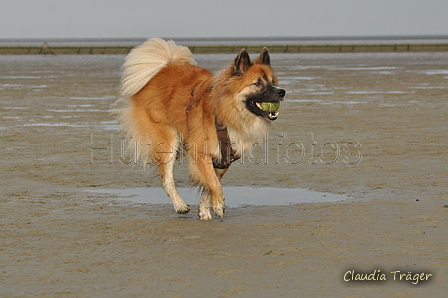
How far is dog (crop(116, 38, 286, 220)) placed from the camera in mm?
6266

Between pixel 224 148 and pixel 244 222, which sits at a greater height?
pixel 224 148

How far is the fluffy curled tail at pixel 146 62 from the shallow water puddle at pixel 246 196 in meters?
1.08

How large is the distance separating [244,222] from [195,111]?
1199 millimetres

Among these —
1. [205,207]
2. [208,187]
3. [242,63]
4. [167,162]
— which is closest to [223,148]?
[208,187]

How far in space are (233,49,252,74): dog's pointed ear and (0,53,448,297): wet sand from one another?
136cm

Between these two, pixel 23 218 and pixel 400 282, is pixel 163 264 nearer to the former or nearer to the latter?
pixel 400 282

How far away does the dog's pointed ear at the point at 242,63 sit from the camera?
6204 millimetres

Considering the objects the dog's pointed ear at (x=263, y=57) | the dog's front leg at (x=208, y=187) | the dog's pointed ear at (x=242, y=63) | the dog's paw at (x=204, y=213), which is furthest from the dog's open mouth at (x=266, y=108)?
the dog's paw at (x=204, y=213)

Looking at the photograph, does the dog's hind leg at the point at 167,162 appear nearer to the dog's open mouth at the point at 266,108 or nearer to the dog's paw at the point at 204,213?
the dog's paw at the point at 204,213

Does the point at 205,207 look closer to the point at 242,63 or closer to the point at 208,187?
the point at 208,187

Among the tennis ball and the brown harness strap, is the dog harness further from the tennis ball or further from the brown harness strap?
the tennis ball

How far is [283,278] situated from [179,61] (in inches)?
143

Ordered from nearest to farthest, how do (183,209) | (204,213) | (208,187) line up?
(208,187) → (204,213) → (183,209)

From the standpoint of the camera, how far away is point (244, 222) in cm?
620
